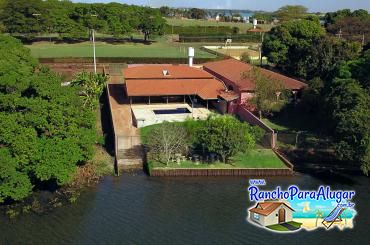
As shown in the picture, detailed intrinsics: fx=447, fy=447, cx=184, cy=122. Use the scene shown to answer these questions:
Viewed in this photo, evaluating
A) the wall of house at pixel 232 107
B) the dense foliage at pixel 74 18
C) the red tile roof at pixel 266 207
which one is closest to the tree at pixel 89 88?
the wall of house at pixel 232 107

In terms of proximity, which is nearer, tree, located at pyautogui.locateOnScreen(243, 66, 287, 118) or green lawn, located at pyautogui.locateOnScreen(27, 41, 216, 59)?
tree, located at pyautogui.locateOnScreen(243, 66, 287, 118)

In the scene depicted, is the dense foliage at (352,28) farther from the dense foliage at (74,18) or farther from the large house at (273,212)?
the large house at (273,212)

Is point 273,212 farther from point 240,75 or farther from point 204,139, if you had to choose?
point 240,75

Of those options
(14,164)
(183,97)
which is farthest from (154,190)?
(183,97)

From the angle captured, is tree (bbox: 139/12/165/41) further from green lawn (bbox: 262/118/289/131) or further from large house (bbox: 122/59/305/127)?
green lawn (bbox: 262/118/289/131)

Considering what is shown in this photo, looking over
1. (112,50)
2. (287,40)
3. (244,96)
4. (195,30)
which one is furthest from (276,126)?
(195,30)

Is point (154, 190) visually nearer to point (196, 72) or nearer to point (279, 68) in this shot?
point (196, 72)

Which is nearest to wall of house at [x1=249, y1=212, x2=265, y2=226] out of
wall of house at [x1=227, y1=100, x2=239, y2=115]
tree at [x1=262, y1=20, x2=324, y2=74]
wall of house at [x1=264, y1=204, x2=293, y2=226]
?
wall of house at [x1=264, y1=204, x2=293, y2=226]
